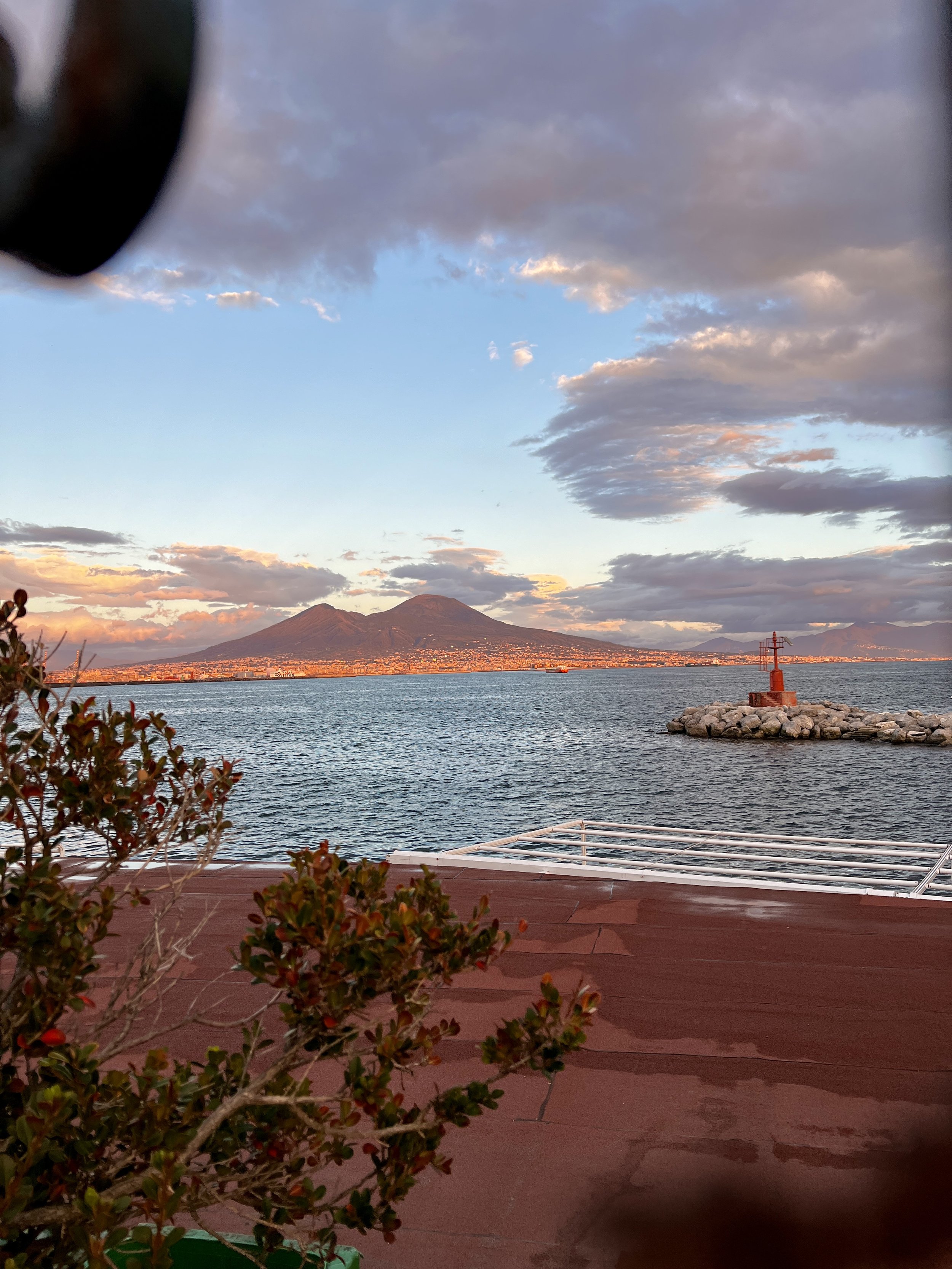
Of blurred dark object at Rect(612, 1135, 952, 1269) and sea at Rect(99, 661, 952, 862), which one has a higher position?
blurred dark object at Rect(612, 1135, 952, 1269)

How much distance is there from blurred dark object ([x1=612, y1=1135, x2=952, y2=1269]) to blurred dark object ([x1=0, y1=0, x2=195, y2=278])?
2694mm

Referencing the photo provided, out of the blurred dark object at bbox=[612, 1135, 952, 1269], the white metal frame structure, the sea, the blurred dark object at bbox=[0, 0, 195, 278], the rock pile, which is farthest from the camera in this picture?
the rock pile

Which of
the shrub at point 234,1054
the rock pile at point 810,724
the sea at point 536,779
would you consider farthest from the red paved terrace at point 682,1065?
the rock pile at point 810,724

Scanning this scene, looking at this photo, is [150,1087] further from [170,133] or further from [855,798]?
[855,798]

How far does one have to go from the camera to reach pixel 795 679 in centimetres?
15500

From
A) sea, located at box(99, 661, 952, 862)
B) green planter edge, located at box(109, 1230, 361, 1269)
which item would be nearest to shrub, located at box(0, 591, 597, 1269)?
green planter edge, located at box(109, 1230, 361, 1269)

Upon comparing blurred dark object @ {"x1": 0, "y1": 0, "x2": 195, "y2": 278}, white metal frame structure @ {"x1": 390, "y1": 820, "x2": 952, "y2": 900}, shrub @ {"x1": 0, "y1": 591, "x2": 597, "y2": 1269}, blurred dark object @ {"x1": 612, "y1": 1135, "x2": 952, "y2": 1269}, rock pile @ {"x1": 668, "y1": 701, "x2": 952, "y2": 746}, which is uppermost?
blurred dark object @ {"x1": 0, "y1": 0, "x2": 195, "y2": 278}

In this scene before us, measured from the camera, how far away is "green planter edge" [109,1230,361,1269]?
5.87 ft

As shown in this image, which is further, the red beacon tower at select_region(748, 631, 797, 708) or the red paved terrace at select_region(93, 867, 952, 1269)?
the red beacon tower at select_region(748, 631, 797, 708)

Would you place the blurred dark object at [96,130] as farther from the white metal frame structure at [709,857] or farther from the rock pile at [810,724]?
the rock pile at [810,724]

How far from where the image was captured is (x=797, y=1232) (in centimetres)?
238

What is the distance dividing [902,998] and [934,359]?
3.93 m

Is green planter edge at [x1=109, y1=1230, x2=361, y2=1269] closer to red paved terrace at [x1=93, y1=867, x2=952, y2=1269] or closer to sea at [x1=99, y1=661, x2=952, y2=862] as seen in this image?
red paved terrace at [x1=93, y1=867, x2=952, y2=1269]

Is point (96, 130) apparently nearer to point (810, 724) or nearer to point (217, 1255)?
point (217, 1255)
